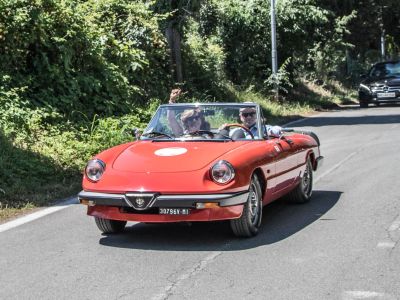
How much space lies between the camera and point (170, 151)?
7.33 m

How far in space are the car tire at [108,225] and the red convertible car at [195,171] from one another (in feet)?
0.03

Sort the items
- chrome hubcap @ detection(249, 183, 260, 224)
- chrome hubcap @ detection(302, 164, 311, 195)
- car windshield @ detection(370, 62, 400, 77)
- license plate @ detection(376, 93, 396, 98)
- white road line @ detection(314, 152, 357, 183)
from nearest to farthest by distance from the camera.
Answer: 1. chrome hubcap @ detection(249, 183, 260, 224)
2. chrome hubcap @ detection(302, 164, 311, 195)
3. white road line @ detection(314, 152, 357, 183)
4. license plate @ detection(376, 93, 396, 98)
5. car windshield @ detection(370, 62, 400, 77)

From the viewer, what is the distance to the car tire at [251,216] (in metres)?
6.95

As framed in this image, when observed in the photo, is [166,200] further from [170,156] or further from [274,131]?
[274,131]

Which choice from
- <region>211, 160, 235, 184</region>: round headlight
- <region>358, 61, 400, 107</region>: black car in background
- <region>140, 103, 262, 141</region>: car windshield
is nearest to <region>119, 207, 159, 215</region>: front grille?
<region>211, 160, 235, 184</region>: round headlight

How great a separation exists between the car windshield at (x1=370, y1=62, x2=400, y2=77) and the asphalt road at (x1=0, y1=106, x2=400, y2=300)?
21374 mm

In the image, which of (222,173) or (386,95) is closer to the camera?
(222,173)

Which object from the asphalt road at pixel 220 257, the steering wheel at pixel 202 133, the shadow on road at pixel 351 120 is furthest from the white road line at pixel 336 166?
the shadow on road at pixel 351 120

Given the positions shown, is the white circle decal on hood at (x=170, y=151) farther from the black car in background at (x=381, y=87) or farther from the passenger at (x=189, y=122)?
the black car in background at (x=381, y=87)

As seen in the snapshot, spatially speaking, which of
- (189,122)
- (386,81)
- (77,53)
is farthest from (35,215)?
(386,81)

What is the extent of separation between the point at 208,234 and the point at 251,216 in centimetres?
51

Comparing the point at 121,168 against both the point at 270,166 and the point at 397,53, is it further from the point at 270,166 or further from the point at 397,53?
the point at 397,53

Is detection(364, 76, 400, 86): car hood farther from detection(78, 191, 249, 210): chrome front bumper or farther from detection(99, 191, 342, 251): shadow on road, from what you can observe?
detection(78, 191, 249, 210): chrome front bumper

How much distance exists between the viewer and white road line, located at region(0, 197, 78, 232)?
8.08 m
